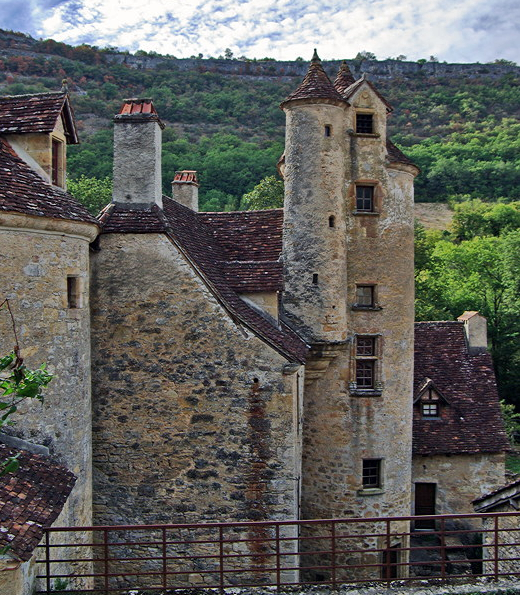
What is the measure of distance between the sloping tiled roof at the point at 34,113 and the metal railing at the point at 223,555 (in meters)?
7.49

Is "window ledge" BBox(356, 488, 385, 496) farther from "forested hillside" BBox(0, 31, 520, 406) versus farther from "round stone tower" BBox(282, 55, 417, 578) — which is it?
"forested hillside" BBox(0, 31, 520, 406)

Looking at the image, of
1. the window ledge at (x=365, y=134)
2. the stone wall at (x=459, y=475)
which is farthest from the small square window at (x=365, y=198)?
the stone wall at (x=459, y=475)

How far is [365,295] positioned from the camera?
60.7ft

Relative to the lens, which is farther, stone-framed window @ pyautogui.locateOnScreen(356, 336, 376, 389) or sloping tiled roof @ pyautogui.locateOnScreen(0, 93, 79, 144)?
stone-framed window @ pyautogui.locateOnScreen(356, 336, 376, 389)

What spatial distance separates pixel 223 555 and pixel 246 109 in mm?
100660

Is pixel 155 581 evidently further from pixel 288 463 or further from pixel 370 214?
pixel 370 214

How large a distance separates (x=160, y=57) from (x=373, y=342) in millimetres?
121648

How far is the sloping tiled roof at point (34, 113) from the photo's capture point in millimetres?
12320

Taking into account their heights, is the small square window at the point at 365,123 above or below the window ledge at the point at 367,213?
above

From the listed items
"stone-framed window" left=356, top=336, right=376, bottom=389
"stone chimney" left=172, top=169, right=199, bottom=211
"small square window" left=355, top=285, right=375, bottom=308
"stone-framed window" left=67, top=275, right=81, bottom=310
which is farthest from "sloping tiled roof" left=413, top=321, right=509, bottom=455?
"stone-framed window" left=67, top=275, right=81, bottom=310

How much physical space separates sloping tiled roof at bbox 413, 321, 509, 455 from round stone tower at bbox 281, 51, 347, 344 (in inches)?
325

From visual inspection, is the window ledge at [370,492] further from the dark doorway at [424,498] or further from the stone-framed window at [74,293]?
the stone-framed window at [74,293]

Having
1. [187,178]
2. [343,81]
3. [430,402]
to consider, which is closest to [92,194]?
[187,178]

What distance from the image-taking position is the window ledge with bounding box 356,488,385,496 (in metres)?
18.2
